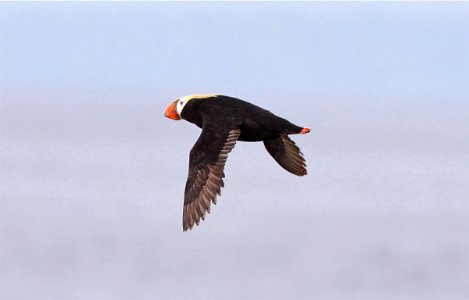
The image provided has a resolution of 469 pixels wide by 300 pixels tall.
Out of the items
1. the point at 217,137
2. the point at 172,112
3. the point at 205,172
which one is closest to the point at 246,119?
the point at 217,137

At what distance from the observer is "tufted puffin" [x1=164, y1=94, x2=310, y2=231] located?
38.9ft

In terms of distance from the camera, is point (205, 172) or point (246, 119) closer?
point (205, 172)

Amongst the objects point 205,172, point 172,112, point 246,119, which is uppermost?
point 172,112

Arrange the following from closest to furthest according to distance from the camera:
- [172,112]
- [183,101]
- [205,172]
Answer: [205,172] < [183,101] < [172,112]

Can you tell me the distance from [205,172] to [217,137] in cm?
40

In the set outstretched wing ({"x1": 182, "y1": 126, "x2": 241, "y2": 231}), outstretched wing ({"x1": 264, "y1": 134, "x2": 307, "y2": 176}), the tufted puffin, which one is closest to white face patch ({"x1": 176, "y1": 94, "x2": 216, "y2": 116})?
the tufted puffin

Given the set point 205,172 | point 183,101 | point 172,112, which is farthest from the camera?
point 172,112

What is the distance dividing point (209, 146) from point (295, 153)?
1.66 m

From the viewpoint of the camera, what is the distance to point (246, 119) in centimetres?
1230

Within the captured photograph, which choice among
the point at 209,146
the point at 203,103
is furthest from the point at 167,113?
the point at 209,146

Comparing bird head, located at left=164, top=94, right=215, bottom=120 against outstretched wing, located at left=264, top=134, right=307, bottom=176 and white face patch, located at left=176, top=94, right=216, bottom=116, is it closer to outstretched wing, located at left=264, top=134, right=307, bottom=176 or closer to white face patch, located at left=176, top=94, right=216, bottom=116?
white face patch, located at left=176, top=94, right=216, bottom=116

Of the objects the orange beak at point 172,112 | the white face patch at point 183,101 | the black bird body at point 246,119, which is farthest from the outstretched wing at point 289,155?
the orange beak at point 172,112

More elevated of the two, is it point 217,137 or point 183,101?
point 183,101

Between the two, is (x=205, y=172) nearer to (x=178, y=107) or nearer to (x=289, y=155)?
(x=178, y=107)
